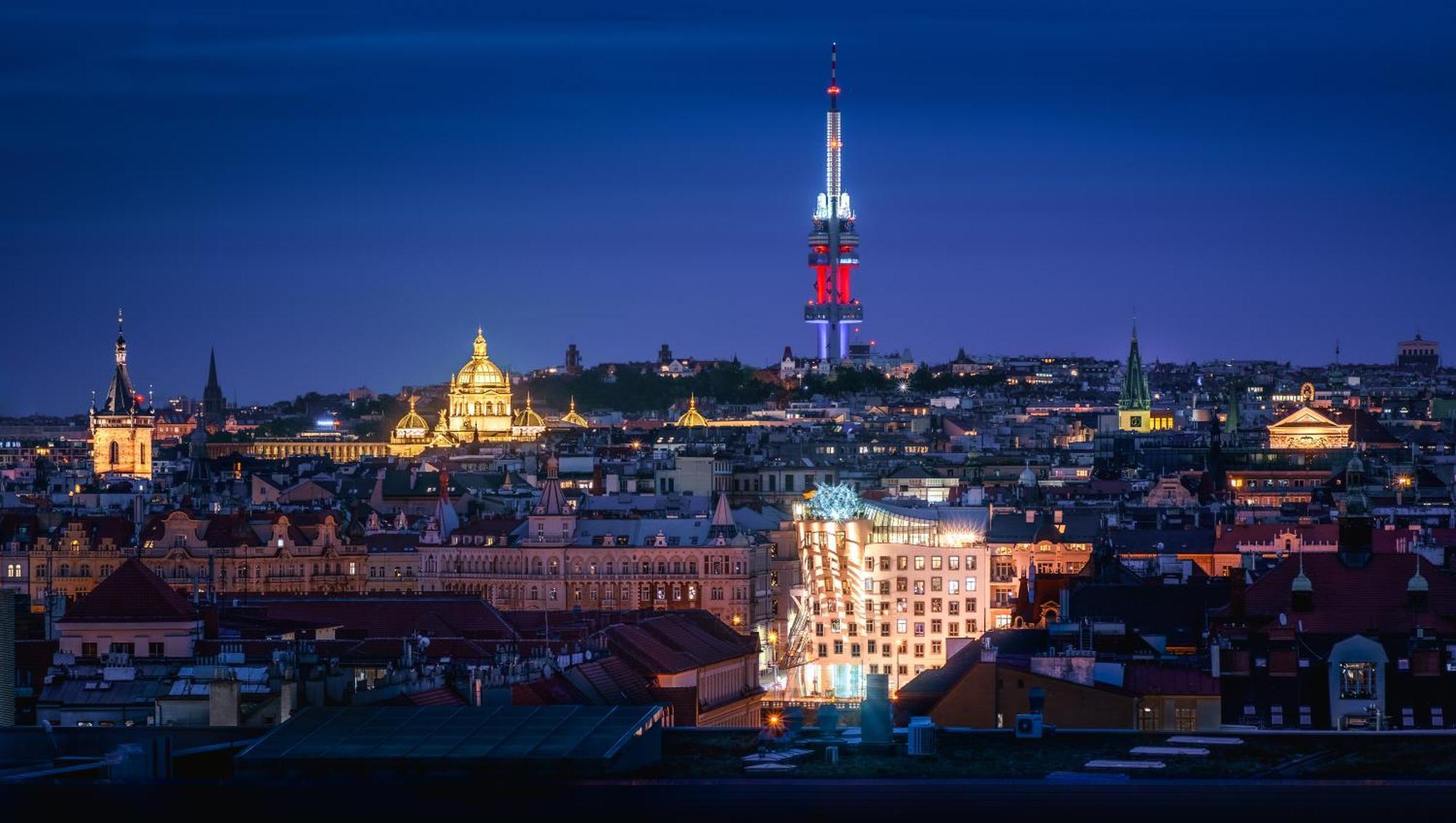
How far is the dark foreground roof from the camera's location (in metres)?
40.8

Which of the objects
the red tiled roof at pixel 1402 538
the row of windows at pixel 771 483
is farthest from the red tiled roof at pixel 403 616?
the row of windows at pixel 771 483

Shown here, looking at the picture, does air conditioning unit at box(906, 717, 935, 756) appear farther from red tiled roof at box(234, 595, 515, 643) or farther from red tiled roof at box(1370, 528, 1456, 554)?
red tiled roof at box(1370, 528, 1456, 554)

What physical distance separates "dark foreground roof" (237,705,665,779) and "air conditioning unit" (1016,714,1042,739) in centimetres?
452

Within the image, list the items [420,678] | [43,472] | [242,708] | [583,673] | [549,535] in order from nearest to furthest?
[242,708] → [420,678] → [583,673] → [549,535] → [43,472]

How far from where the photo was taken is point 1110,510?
121312mm

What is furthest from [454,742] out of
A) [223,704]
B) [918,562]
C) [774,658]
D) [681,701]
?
[918,562]

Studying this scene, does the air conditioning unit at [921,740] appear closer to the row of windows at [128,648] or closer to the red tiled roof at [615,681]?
the red tiled roof at [615,681]

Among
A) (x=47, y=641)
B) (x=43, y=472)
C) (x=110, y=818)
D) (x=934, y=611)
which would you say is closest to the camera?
(x=110, y=818)

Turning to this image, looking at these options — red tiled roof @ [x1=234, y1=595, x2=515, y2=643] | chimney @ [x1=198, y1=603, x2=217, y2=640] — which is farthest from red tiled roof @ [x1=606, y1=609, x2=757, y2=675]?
chimney @ [x1=198, y1=603, x2=217, y2=640]

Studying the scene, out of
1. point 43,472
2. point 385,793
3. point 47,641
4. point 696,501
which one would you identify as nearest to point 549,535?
Answer: point 696,501

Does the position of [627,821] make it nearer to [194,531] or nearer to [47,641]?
[47,641]

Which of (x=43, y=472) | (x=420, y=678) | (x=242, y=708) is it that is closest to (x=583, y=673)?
(x=420, y=678)

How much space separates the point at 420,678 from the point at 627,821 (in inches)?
748

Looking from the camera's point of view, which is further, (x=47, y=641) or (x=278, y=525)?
(x=278, y=525)
